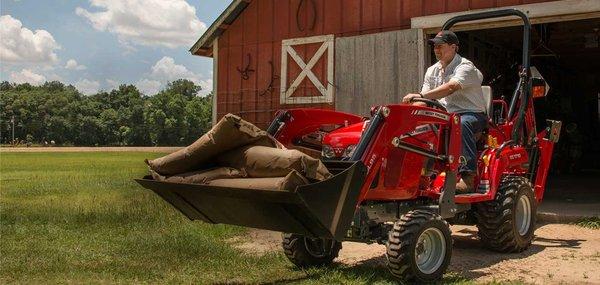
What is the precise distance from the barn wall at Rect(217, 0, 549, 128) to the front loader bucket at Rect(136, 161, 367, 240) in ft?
20.2

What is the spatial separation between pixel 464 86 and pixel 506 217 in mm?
1369

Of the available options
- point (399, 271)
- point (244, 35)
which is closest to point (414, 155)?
point (399, 271)

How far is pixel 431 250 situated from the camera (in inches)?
217

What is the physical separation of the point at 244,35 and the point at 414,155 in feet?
25.1

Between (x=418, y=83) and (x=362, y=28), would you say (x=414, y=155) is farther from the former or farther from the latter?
(x=362, y=28)

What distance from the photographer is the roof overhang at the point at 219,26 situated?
12.6 m

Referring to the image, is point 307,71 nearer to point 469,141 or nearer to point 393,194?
point 469,141

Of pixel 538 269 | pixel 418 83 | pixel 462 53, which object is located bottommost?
pixel 538 269

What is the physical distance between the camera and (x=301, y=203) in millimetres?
4480

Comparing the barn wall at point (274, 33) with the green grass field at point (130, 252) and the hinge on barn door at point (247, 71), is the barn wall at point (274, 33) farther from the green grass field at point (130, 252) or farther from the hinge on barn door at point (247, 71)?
the green grass field at point (130, 252)

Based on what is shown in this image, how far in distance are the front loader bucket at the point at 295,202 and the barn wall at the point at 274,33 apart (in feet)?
20.2

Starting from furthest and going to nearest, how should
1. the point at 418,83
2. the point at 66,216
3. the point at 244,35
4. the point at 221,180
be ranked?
1. the point at 244,35
2. the point at 418,83
3. the point at 66,216
4. the point at 221,180

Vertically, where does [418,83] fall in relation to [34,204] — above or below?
above

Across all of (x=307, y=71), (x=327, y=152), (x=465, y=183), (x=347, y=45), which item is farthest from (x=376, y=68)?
(x=327, y=152)
